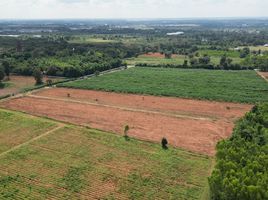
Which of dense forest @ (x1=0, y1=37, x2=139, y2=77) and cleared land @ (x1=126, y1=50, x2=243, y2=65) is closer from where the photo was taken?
dense forest @ (x1=0, y1=37, x2=139, y2=77)

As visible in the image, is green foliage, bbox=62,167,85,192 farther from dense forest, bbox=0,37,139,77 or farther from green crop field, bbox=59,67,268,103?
dense forest, bbox=0,37,139,77

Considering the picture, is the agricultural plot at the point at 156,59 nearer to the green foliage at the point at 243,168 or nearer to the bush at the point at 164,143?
the bush at the point at 164,143

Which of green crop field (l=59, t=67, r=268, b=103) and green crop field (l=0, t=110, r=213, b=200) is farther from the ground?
green crop field (l=59, t=67, r=268, b=103)

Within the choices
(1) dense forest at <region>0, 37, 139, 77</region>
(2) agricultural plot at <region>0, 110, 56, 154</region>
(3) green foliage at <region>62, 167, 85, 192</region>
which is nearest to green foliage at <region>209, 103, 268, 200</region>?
(3) green foliage at <region>62, 167, 85, 192</region>

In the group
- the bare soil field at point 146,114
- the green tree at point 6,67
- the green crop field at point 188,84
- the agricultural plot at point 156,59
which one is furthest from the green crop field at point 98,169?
the agricultural plot at point 156,59

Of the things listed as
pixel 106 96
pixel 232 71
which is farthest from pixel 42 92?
pixel 232 71

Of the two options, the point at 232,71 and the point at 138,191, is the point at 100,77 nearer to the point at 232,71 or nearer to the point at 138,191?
the point at 232,71
